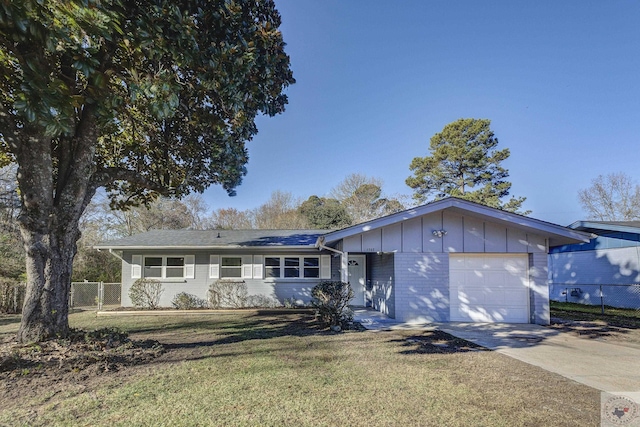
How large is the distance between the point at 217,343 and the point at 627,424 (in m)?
6.52

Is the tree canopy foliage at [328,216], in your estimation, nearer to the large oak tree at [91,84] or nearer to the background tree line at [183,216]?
the background tree line at [183,216]

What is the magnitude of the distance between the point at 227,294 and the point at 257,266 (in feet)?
5.20

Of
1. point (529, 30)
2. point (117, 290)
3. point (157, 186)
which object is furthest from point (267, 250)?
point (529, 30)

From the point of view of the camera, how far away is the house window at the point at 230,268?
14.2 meters

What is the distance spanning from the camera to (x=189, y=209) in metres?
29.1

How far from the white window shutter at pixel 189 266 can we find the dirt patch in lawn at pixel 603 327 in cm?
1236

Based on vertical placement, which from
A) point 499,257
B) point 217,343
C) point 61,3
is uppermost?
point 61,3

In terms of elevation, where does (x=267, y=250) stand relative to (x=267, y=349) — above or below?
above

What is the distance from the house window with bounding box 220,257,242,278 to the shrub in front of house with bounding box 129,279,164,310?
8.43 ft

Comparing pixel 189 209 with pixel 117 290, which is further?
pixel 189 209

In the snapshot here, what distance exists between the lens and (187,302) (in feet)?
→ 45.1

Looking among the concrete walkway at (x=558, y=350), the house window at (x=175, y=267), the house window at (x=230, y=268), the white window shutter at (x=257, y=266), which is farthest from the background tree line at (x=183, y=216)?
A: the concrete walkway at (x=558, y=350)

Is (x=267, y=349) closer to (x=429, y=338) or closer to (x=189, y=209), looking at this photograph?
(x=429, y=338)

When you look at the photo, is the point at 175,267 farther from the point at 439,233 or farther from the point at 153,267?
the point at 439,233
